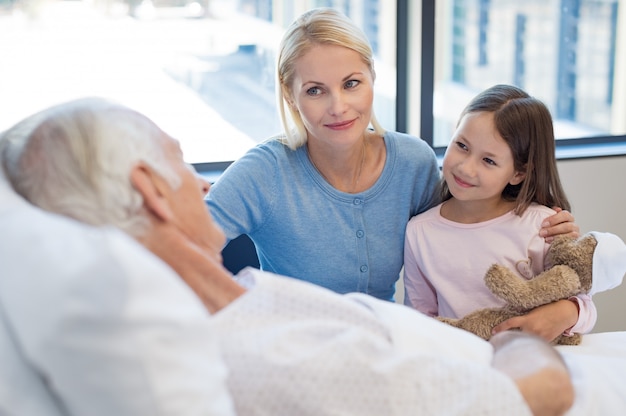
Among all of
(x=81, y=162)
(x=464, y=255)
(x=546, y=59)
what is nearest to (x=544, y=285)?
(x=464, y=255)

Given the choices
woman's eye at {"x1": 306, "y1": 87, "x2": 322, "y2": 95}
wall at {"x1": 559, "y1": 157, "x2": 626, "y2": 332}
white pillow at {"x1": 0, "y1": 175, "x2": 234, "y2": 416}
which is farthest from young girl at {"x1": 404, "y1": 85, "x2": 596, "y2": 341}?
white pillow at {"x1": 0, "y1": 175, "x2": 234, "y2": 416}

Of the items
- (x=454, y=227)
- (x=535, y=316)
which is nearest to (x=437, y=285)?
(x=454, y=227)

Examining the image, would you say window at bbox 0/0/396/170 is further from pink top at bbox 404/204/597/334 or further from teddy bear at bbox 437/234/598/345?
teddy bear at bbox 437/234/598/345

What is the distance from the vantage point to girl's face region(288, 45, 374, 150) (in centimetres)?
190

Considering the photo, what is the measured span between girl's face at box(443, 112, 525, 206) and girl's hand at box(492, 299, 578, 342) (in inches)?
12.0

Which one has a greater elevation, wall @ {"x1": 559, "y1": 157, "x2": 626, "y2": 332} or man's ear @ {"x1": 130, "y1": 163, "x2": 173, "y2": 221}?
man's ear @ {"x1": 130, "y1": 163, "x2": 173, "y2": 221}

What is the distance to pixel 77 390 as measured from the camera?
87 centimetres

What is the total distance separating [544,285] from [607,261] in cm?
16

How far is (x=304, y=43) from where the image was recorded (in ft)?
6.30

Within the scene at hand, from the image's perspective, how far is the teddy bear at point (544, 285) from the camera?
1.75 meters

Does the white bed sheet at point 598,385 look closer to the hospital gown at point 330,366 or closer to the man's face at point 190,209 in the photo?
the hospital gown at point 330,366

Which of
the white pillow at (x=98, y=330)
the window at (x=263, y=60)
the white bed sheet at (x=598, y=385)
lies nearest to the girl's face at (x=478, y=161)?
the white bed sheet at (x=598, y=385)

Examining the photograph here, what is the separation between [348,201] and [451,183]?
0.86ft

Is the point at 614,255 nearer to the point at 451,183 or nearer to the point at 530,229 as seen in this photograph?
the point at 530,229
